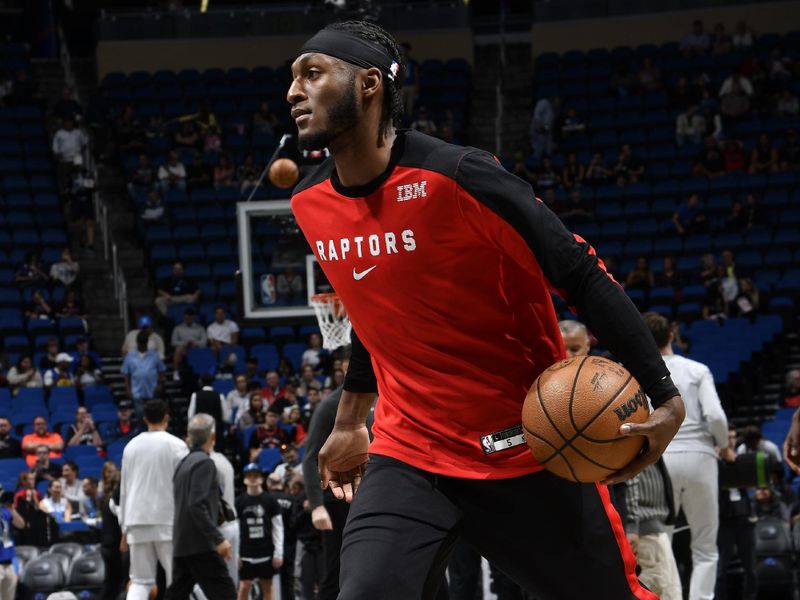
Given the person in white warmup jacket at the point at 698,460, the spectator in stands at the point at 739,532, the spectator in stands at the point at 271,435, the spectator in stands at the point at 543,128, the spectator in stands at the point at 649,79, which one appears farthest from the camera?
the spectator in stands at the point at 649,79

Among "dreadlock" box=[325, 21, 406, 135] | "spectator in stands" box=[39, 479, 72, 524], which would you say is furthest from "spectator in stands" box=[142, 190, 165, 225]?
"dreadlock" box=[325, 21, 406, 135]

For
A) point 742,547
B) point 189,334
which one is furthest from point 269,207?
point 189,334

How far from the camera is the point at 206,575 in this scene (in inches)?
352

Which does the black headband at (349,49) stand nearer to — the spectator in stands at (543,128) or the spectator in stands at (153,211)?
the spectator in stands at (153,211)

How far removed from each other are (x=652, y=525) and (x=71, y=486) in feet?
27.7

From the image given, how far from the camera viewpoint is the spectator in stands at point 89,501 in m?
13.5

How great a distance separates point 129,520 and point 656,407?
6988 mm

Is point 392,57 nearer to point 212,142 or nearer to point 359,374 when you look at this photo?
point 359,374

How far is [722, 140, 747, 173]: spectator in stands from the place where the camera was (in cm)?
2005

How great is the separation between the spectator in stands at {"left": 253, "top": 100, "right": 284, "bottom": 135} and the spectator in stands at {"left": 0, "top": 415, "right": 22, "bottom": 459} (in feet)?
27.6

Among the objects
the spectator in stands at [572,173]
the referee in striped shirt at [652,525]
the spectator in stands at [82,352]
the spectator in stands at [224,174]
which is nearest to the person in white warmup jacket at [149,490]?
the referee in striped shirt at [652,525]


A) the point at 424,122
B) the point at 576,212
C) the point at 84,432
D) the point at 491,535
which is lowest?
the point at 84,432

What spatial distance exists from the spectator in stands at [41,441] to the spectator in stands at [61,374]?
6.22 ft

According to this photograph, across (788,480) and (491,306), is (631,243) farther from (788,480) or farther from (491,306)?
(491,306)
